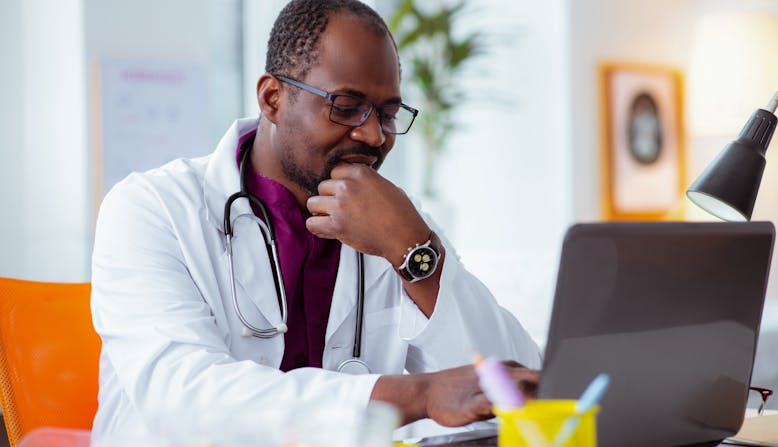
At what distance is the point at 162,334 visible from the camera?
1.29 m

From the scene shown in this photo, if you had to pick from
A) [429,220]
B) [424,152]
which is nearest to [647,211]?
[424,152]

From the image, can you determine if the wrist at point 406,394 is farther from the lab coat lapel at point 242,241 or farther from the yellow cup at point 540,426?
the lab coat lapel at point 242,241

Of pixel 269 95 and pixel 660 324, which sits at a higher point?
pixel 269 95

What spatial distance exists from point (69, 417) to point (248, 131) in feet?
2.18

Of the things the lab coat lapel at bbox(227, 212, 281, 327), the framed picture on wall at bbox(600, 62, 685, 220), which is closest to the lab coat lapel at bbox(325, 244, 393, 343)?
the lab coat lapel at bbox(227, 212, 281, 327)

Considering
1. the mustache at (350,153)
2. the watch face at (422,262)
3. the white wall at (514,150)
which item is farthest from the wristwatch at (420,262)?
the white wall at (514,150)

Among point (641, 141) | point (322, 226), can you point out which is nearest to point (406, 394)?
point (322, 226)

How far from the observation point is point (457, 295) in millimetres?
1475

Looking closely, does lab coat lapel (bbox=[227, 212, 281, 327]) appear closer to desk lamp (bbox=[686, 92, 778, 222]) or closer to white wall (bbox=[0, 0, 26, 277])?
desk lamp (bbox=[686, 92, 778, 222])

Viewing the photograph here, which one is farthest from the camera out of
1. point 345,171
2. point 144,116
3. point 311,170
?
point 144,116

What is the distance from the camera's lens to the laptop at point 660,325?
2.95 feet

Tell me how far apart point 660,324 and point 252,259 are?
0.82 metres

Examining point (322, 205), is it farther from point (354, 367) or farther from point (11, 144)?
point (11, 144)

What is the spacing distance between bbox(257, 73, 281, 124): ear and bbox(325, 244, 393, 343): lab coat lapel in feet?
0.93
